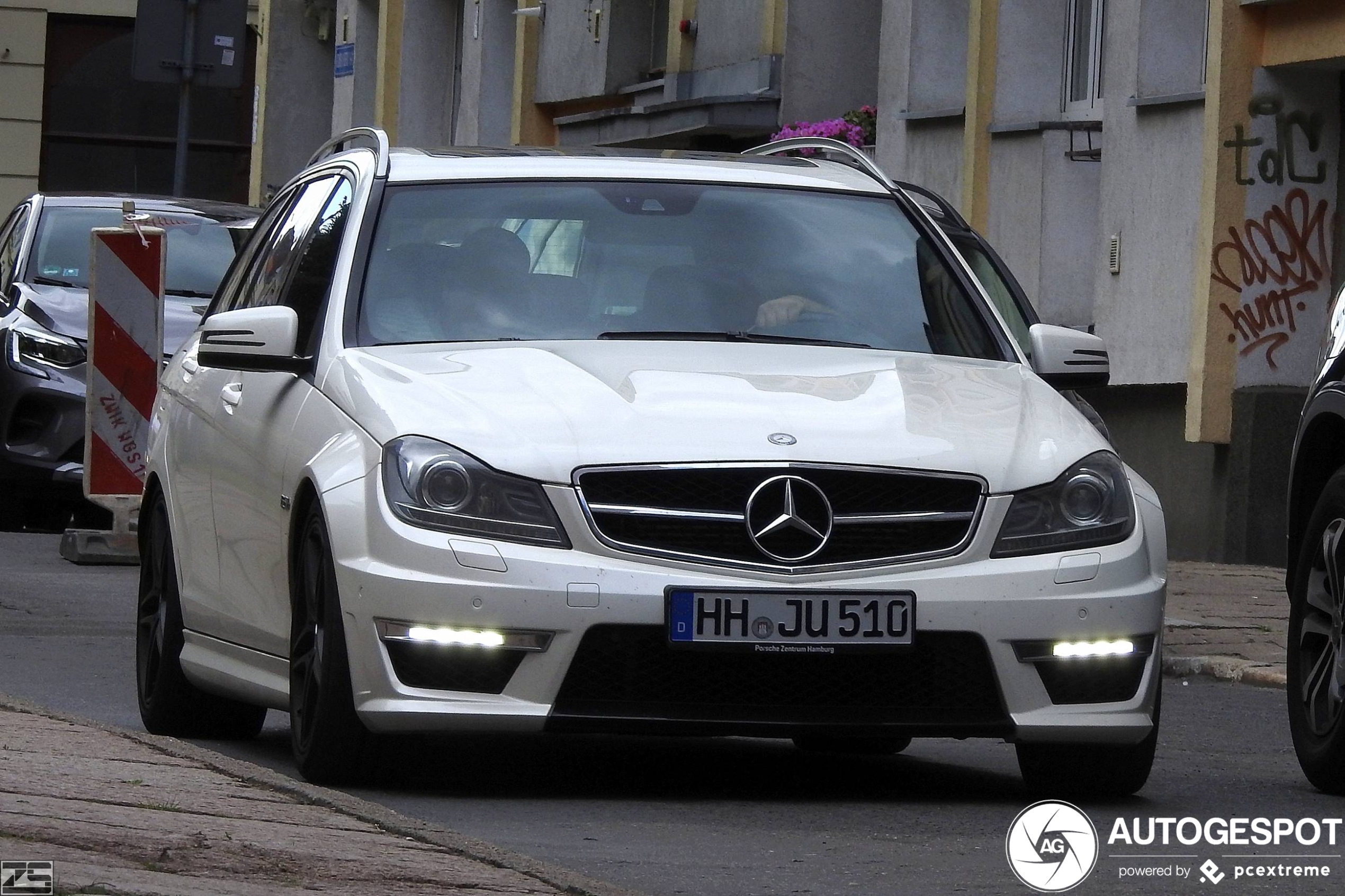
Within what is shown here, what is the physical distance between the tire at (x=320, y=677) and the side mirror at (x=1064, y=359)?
6.26 feet

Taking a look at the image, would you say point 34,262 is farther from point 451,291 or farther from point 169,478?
point 451,291

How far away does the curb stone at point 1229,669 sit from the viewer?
35.2ft

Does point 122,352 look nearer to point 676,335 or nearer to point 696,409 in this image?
point 676,335

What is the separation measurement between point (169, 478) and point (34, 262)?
8947 millimetres

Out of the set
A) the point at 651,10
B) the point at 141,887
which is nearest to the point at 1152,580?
the point at 141,887

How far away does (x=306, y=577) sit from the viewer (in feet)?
22.5

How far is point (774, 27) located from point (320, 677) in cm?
1692

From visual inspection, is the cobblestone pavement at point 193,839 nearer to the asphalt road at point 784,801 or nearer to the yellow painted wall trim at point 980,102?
the asphalt road at point 784,801

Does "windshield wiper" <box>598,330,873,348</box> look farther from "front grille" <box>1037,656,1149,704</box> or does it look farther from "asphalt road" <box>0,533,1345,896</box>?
"front grille" <box>1037,656,1149,704</box>

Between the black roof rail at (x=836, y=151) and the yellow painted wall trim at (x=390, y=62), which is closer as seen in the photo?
the black roof rail at (x=836, y=151)

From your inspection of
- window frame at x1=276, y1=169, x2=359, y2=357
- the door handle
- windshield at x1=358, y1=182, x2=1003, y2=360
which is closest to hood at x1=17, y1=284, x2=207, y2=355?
window frame at x1=276, y1=169, x2=359, y2=357

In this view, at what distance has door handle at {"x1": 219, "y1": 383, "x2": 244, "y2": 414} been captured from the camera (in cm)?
777

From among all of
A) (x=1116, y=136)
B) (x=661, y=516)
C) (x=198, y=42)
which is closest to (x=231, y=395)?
(x=661, y=516)

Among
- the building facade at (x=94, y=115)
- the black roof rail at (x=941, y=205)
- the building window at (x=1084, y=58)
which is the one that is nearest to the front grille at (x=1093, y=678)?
the black roof rail at (x=941, y=205)
